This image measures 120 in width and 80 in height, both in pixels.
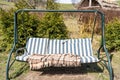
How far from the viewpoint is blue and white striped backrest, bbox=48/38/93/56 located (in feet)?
19.7

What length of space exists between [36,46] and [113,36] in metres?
2.72

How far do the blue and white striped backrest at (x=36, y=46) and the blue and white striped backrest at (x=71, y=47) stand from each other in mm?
136

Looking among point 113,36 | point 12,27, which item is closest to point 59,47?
point 12,27

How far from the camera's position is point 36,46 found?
615 centimetres

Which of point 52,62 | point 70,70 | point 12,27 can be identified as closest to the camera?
point 52,62

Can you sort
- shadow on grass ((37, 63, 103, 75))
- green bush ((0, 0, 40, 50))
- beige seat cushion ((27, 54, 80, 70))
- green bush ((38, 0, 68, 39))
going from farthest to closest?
green bush ((38, 0, 68, 39)) < green bush ((0, 0, 40, 50)) < shadow on grass ((37, 63, 103, 75)) < beige seat cushion ((27, 54, 80, 70))

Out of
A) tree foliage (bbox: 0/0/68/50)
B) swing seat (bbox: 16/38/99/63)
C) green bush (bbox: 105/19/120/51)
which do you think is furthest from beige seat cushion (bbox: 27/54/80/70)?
A: green bush (bbox: 105/19/120/51)

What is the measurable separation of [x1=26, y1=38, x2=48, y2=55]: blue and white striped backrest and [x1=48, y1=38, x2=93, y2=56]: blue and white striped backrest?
14cm

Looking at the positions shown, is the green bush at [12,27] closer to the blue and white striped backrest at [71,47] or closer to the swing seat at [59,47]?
the swing seat at [59,47]

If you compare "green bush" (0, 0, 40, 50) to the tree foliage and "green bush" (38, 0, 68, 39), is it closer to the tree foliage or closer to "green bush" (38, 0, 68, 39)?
the tree foliage

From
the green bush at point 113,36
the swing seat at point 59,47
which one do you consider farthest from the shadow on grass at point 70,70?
the green bush at point 113,36

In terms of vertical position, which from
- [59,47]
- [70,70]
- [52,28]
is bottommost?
[70,70]

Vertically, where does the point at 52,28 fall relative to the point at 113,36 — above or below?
above

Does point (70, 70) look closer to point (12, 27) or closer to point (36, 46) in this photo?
point (36, 46)
